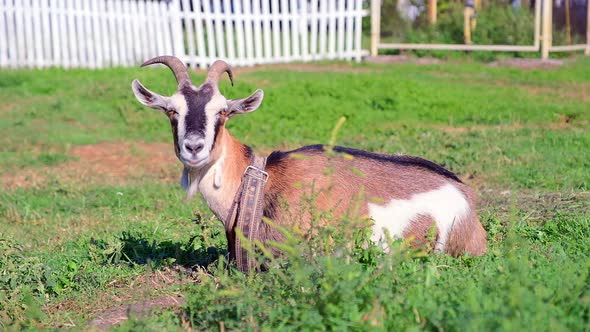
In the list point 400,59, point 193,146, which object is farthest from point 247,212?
point 400,59

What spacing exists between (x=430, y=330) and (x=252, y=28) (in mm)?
15939

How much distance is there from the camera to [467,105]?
513 inches

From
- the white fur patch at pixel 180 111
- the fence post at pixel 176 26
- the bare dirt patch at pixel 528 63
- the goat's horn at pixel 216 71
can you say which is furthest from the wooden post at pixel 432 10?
the white fur patch at pixel 180 111

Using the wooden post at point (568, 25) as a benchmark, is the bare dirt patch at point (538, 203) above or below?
below

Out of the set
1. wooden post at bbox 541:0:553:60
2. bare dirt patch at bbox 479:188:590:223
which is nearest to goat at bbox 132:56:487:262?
bare dirt patch at bbox 479:188:590:223

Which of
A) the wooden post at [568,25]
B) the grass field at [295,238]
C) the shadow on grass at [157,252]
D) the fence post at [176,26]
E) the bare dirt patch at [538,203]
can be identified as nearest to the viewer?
the grass field at [295,238]

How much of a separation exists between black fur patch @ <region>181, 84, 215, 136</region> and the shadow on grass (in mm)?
1123

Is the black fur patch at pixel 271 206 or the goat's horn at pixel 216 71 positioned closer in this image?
the black fur patch at pixel 271 206

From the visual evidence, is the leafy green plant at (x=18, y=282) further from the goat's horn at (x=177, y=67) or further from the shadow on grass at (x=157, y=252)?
Result: the goat's horn at (x=177, y=67)

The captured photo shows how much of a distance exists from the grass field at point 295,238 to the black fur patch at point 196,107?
868mm

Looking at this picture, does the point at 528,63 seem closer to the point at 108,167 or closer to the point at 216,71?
the point at 108,167

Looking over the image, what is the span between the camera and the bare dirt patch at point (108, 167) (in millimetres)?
10328

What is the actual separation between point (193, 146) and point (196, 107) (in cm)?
32

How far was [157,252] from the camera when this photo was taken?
650cm
